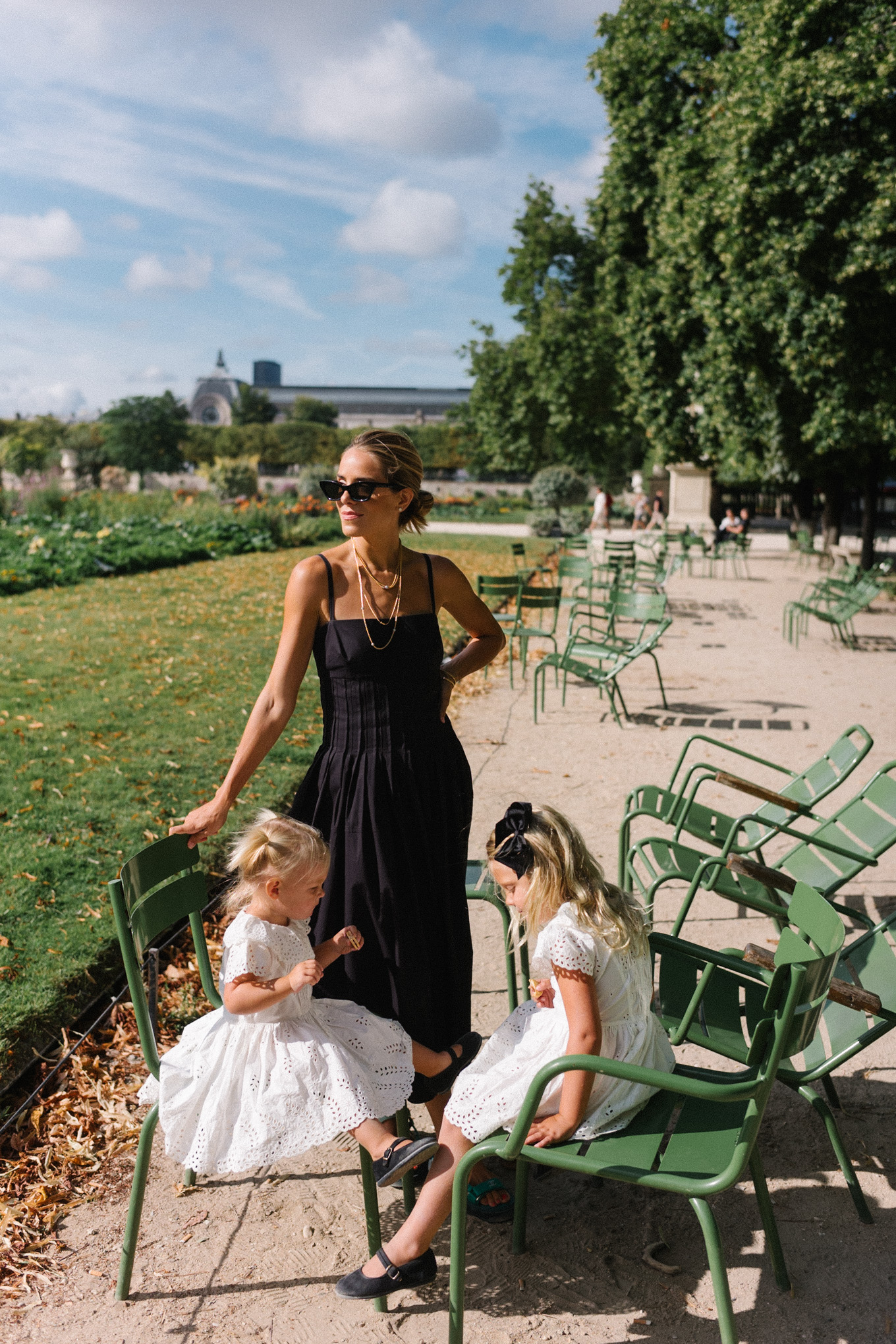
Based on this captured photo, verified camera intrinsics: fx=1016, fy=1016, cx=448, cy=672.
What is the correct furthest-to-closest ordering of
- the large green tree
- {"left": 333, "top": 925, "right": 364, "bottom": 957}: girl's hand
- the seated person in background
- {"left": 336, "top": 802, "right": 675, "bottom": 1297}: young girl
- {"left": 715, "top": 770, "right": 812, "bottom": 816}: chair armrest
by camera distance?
the large green tree < the seated person in background < {"left": 715, "top": 770, "right": 812, "bottom": 816}: chair armrest < {"left": 333, "top": 925, "right": 364, "bottom": 957}: girl's hand < {"left": 336, "top": 802, "right": 675, "bottom": 1297}: young girl

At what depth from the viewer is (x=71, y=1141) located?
9.56ft

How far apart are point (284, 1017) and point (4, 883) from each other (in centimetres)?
254

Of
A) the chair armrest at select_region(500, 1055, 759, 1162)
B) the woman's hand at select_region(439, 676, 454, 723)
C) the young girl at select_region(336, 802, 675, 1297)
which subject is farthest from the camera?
the woman's hand at select_region(439, 676, 454, 723)

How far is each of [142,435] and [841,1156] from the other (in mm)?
87248

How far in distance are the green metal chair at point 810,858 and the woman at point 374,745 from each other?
1.19m

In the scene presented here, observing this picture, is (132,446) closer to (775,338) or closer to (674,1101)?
(775,338)

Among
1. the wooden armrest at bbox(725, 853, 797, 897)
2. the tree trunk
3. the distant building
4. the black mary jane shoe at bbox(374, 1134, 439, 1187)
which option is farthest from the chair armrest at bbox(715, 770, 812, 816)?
the distant building

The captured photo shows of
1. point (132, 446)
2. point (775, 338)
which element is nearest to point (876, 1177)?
point (775, 338)

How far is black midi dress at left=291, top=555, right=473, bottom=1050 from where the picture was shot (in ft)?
8.15

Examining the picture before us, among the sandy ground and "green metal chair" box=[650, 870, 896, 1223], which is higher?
"green metal chair" box=[650, 870, 896, 1223]

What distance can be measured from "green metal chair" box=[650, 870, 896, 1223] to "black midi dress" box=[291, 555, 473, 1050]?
0.63m

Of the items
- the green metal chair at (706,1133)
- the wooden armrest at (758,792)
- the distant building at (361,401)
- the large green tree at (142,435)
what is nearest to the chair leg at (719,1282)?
the green metal chair at (706,1133)

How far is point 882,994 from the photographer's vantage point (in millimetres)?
2580

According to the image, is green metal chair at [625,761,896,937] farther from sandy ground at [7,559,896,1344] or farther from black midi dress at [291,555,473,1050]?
black midi dress at [291,555,473,1050]
